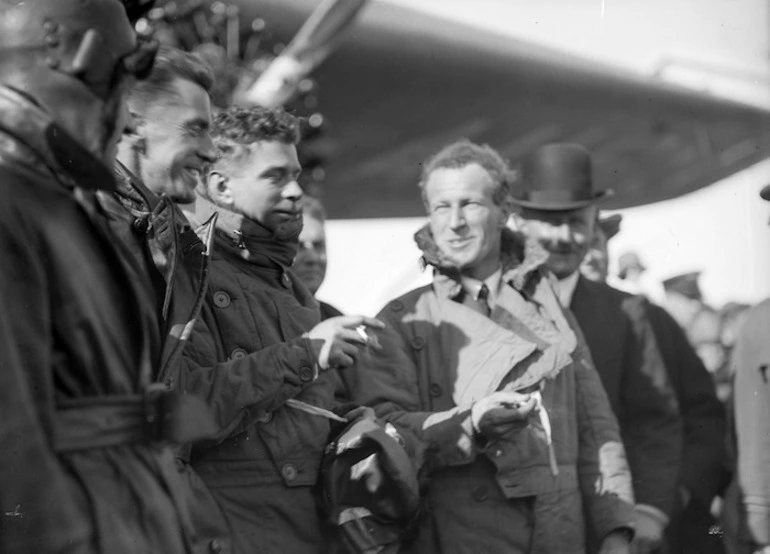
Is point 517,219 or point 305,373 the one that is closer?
point 305,373

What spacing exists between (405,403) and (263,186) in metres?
0.80

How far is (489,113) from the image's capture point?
10578mm

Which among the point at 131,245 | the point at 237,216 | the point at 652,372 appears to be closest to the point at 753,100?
the point at 652,372

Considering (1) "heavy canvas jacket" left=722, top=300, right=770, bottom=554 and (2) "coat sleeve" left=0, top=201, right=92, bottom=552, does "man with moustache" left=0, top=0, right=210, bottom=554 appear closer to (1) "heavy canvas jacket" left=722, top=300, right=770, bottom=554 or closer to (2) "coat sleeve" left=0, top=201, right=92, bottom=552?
(2) "coat sleeve" left=0, top=201, right=92, bottom=552

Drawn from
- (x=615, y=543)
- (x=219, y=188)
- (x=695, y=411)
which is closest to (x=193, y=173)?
(x=219, y=188)

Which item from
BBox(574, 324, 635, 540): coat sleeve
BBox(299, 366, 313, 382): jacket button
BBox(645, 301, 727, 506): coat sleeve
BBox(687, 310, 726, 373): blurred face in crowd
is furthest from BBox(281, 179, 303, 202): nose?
BBox(687, 310, 726, 373): blurred face in crowd

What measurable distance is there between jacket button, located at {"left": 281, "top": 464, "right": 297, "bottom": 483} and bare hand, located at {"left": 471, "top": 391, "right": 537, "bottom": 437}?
630 mm

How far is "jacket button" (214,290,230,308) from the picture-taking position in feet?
10.9

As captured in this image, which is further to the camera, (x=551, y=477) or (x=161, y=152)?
(x=551, y=477)

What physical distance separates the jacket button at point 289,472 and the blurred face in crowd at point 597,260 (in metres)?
2.60

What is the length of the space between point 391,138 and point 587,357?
5.91 m

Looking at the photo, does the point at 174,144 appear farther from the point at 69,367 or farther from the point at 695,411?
the point at 695,411

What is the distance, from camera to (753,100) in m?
10.5

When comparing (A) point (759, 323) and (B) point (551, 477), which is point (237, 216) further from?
(A) point (759, 323)
